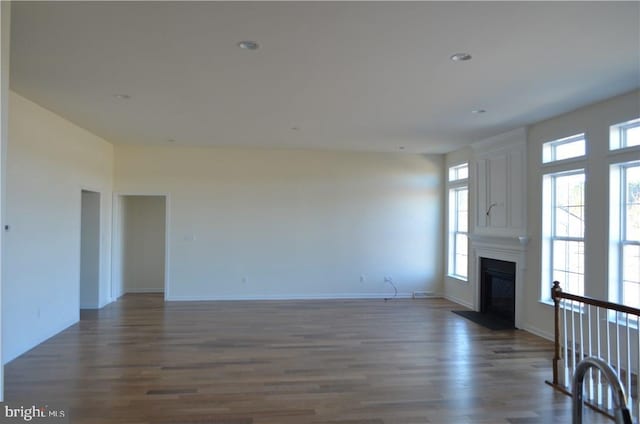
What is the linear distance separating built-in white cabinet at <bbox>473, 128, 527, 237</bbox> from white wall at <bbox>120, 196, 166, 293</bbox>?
6155 millimetres

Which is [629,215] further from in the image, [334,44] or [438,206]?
[438,206]

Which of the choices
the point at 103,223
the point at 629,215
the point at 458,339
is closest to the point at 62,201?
the point at 103,223

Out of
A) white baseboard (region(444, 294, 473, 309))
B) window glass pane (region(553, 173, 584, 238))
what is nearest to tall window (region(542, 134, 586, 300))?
window glass pane (region(553, 173, 584, 238))

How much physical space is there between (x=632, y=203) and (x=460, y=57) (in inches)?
101

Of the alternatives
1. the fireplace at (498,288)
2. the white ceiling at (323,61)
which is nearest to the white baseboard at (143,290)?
the white ceiling at (323,61)

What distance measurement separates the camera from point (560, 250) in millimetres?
5434

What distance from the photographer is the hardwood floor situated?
329cm

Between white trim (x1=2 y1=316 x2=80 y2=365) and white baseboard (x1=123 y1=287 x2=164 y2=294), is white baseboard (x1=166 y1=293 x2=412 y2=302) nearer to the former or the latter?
white baseboard (x1=123 y1=287 x2=164 y2=294)

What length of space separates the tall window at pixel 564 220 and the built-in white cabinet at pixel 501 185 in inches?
14.9

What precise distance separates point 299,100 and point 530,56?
2313 mm

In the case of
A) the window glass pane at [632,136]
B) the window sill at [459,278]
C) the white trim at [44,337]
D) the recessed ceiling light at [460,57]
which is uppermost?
the recessed ceiling light at [460,57]

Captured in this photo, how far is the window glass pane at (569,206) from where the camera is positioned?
16.6ft

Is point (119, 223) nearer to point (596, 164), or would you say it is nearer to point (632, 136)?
point (596, 164)

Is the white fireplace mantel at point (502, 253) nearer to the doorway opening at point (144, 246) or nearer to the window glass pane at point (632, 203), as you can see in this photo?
the window glass pane at point (632, 203)
